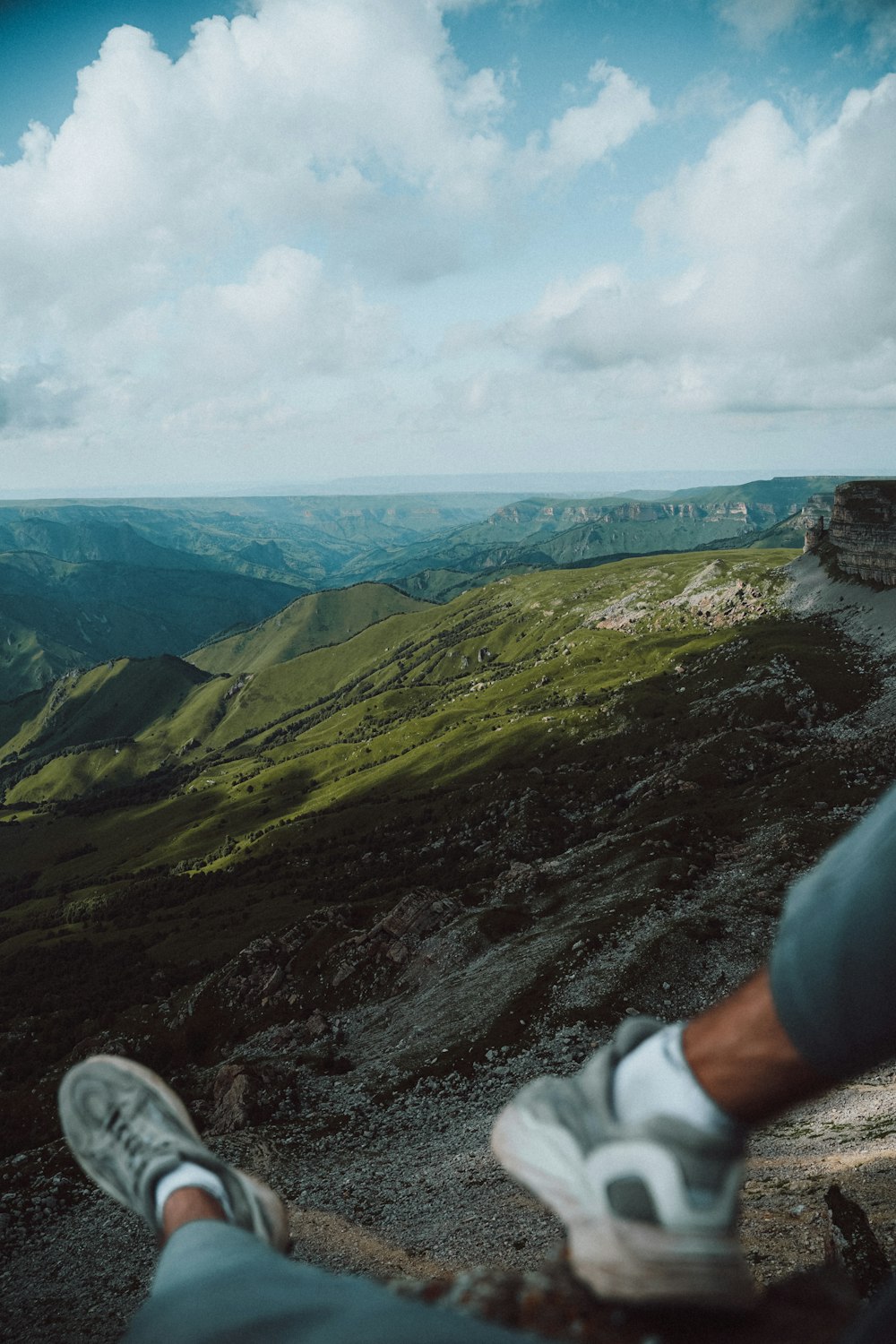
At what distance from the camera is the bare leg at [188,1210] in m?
4.62

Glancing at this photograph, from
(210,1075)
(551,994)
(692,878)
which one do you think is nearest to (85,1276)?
(210,1075)

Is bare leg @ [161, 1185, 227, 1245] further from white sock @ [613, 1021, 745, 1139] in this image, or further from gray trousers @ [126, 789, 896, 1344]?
white sock @ [613, 1021, 745, 1139]

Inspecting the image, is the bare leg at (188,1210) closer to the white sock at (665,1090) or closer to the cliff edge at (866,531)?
the white sock at (665,1090)

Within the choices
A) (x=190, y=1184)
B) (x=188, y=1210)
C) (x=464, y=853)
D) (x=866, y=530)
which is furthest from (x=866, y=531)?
(x=188, y=1210)

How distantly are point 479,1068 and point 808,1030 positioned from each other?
1424 inches

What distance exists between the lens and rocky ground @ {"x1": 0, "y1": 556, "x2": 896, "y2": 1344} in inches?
687

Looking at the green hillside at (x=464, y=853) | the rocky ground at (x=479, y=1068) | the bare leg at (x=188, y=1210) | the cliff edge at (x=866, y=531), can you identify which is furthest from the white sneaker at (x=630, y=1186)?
the cliff edge at (x=866, y=531)

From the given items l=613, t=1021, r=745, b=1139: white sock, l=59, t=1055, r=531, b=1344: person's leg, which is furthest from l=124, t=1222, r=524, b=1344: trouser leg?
l=613, t=1021, r=745, b=1139: white sock

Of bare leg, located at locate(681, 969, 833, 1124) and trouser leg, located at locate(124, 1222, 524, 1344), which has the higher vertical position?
bare leg, located at locate(681, 969, 833, 1124)

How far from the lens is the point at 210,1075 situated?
43844 mm

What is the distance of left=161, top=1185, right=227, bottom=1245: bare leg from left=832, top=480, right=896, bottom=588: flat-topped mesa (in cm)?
17370

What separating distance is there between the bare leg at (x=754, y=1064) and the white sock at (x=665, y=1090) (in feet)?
0.17

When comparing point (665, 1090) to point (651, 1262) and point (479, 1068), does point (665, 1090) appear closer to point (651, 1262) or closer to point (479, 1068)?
point (651, 1262)

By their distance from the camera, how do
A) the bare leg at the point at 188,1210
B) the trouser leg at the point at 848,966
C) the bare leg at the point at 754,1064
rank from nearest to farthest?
the trouser leg at the point at 848,966 < the bare leg at the point at 754,1064 < the bare leg at the point at 188,1210
